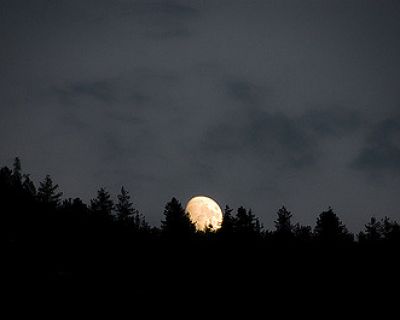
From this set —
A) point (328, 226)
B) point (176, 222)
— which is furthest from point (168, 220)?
point (328, 226)

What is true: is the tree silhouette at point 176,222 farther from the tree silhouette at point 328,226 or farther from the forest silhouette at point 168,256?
the tree silhouette at point 328,226

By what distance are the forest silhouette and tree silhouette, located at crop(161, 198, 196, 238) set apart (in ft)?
0.95

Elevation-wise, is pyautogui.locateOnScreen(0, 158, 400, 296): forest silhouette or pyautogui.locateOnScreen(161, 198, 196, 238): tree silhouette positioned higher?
pyautogui.locateOnScreen(161, 198, 196, 238): tree silhouette

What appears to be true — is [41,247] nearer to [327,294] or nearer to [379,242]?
[327,294]

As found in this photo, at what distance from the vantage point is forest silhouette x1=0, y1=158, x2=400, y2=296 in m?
35.5

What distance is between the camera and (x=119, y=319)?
2848 centimetres

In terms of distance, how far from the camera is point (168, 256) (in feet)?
144

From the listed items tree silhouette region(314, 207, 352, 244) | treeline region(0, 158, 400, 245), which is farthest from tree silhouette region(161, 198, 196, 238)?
tree silhouette region(314, 207, 352, 244)

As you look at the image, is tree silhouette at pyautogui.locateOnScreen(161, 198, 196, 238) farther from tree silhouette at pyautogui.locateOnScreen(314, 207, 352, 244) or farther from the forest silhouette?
tree silhouette at pyautogui.locateOnScreen(314, 207, 352, 244)

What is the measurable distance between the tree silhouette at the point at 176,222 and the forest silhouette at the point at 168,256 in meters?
0.29

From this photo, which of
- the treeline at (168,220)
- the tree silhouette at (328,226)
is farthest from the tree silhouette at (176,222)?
the tree silhouette at (328,226)

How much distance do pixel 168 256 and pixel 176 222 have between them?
442 inches

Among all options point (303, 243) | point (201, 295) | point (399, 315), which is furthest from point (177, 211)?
point (399, 315)

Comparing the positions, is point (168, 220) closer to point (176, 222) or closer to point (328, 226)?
point (176, 222)
